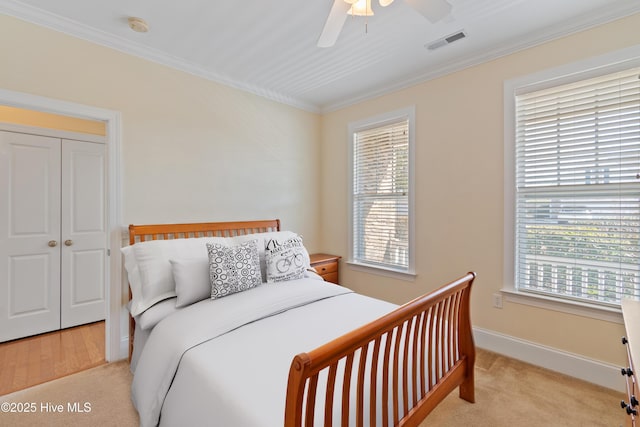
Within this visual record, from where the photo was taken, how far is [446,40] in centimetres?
239

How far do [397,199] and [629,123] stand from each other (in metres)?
1.88

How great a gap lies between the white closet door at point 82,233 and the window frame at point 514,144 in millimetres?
4142

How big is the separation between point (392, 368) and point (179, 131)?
271 centimetres

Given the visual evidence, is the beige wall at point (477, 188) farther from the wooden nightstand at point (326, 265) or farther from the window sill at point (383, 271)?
the wooden nightstand at point (326, 265)

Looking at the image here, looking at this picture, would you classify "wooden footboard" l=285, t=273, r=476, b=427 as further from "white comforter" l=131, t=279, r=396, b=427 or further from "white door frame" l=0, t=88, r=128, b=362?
"white door frame" l=0, t=88, r=128, b=362

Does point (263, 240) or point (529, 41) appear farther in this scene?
point (263, 240)

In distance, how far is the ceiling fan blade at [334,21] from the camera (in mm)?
1494

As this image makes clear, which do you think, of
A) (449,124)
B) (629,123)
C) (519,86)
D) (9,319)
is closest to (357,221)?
(449,124)

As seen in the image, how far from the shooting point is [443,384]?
166cm

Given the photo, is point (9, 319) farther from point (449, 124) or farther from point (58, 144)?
point (449, 124)

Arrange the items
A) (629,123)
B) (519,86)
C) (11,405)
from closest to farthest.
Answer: (11,405) < (629,123) < (519,86)

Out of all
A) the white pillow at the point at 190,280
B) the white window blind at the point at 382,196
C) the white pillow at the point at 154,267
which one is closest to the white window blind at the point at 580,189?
the white window blind at the point at 382,196

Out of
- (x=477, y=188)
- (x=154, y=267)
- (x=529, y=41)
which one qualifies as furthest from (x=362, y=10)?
(x=154, y=267)

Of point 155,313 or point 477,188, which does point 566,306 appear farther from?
point 155,313
